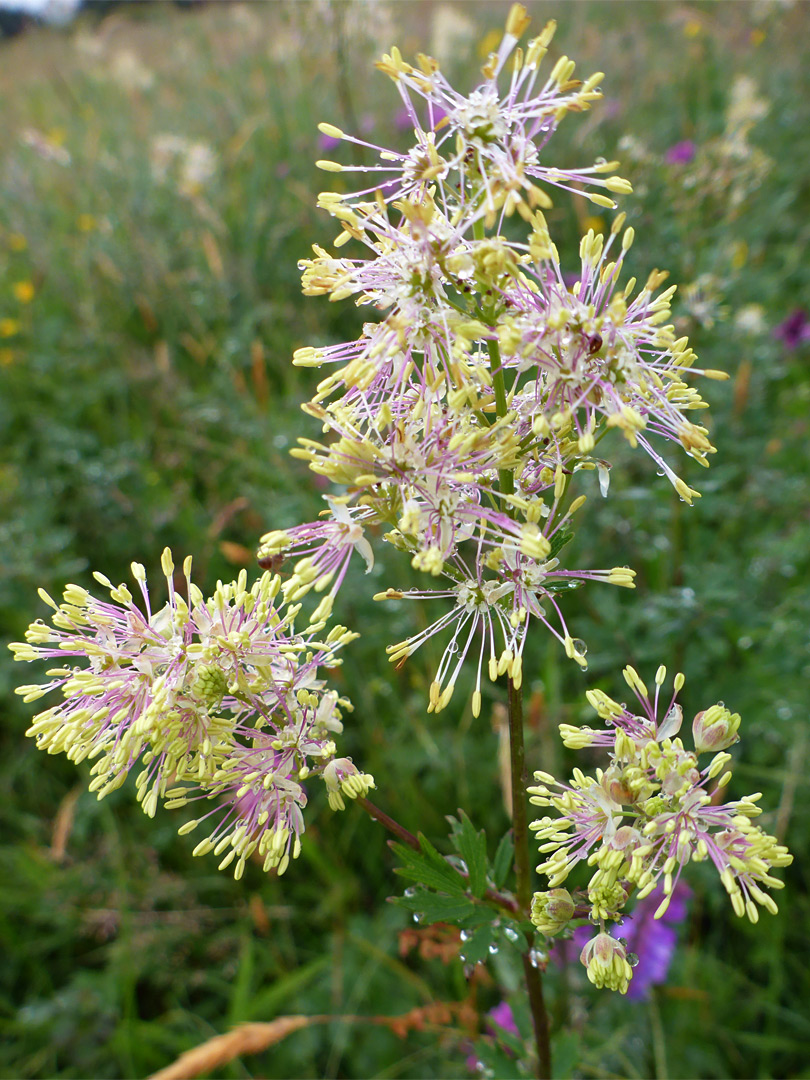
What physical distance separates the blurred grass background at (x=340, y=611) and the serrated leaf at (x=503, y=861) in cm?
42

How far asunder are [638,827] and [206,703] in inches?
29.0

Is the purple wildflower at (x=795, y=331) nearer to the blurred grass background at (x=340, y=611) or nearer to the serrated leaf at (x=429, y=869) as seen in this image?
the blurred grass background at (x=340, y=611)

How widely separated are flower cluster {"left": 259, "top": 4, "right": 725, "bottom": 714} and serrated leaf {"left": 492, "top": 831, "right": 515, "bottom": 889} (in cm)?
48

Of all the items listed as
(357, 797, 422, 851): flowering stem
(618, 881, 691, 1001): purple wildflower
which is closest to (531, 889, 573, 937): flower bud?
(357, 797, 422, 851): flowering stem

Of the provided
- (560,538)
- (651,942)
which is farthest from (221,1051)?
(560,538)

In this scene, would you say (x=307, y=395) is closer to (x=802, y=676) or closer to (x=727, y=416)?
(x=727, y=416)

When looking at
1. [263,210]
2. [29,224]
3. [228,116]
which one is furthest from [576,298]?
[228,116]

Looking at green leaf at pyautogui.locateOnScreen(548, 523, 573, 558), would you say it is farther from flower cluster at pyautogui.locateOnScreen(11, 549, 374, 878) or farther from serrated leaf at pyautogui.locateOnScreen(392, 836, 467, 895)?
serrated leaf at pyautogui.locateOnScreen(392, 836, 467, 895)

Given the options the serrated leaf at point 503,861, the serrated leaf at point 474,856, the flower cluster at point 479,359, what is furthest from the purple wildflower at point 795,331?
the serrated leaf at point 474,856

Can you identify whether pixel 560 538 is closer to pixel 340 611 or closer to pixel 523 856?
pixel 523 856

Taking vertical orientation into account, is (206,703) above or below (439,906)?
above

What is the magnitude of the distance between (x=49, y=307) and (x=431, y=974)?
4.70 meters

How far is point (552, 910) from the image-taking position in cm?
126

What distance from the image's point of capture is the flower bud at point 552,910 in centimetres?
125
